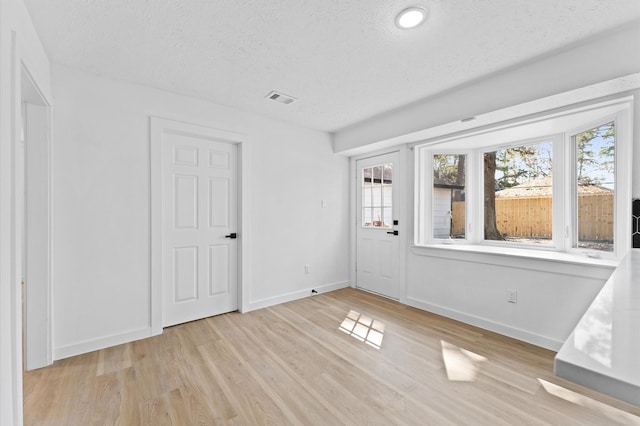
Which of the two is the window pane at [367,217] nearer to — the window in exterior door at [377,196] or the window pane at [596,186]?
the window in exterior door at [377,196]

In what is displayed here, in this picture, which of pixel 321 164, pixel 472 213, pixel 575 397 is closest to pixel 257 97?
pixel 321 164

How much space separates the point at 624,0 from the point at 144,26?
9.62 feet

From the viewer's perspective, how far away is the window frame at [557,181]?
2.23 metres

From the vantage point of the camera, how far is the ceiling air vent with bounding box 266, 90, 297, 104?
2867 mm

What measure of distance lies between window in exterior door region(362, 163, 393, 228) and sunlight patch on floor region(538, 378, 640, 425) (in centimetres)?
Answer: 235

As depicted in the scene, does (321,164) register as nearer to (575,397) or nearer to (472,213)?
(472,213)

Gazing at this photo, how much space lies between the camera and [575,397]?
1.81m

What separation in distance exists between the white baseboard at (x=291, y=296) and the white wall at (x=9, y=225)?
6.92ft

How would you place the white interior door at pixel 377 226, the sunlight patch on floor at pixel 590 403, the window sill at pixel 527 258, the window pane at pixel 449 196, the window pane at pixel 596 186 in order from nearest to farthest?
the sunlight patch on floor at pixel 590 403, the window sill at pixel 527 258, the window pane at pixel 596 186, the window pane at pixel 449 196, the white interior door at pixel 377 226

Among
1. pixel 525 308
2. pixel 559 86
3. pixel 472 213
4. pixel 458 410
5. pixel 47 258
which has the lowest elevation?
pixel 458 410

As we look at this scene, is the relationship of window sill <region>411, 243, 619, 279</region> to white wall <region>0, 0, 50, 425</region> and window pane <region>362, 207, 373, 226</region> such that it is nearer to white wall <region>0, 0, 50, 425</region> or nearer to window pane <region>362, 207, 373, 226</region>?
window pane <region>362, 207, 373, 226</region>

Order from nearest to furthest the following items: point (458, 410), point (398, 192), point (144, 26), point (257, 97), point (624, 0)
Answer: point (624, 0), point (458, 410), point (144, 26), point (257, 97), point (398, 192)

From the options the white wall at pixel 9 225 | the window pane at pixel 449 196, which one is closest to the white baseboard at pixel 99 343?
A: the white wall at pixel 9 225

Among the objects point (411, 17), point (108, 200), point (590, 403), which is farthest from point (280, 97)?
point (590, 403)
